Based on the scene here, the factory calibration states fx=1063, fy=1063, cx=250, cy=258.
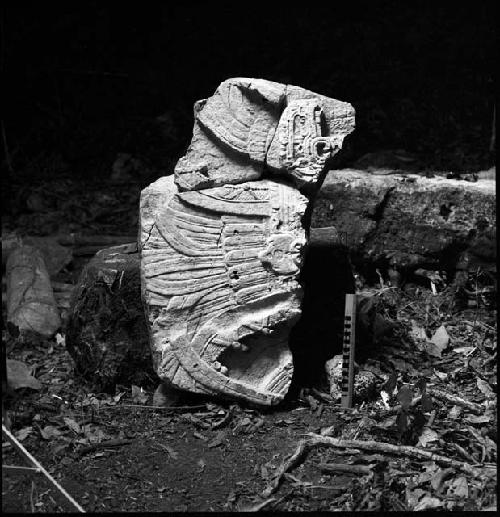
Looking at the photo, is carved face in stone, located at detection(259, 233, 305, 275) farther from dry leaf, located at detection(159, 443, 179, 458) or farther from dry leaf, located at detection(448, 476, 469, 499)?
dry leaf, located at detection(448, 476, 469, 499)

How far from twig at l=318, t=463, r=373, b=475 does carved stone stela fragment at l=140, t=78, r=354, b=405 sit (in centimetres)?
57

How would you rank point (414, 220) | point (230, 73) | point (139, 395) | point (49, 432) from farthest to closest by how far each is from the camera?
point (230, 73)
point (414, 220)
point (139, 395)
point (49, 432)

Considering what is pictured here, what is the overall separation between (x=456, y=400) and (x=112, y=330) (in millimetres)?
1715

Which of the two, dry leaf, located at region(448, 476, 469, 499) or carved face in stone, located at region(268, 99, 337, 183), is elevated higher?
carved face in stone, located at region(268, 99, 337, 183)

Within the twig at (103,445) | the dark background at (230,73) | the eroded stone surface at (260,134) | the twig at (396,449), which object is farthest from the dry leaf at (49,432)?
the dark background at (230,73)

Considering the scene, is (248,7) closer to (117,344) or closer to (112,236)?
(112,236)

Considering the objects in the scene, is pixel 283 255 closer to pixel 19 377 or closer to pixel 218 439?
pixel 218 439

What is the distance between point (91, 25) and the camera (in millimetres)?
7504

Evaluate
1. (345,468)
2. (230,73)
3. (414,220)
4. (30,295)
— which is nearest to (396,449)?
(345,468)

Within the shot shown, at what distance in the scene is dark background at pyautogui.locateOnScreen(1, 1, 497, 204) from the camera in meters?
7.52

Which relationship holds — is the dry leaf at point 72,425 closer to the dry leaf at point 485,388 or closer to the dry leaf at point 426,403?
the dry leaf at point 426,403

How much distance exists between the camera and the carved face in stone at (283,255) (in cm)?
487

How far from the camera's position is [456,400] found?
5039 mm

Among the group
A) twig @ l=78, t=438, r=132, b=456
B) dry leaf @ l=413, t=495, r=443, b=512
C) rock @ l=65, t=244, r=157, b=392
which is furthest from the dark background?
dry leaf @ l=413, t=495, r=443, b=512
